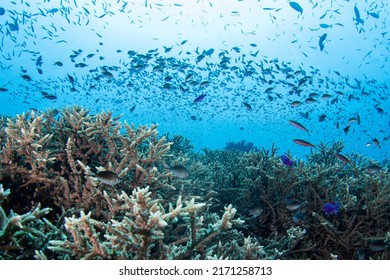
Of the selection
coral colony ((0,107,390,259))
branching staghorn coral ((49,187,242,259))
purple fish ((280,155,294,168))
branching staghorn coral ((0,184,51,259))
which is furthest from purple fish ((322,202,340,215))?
branching staghorn coral ((0,184,51,259))

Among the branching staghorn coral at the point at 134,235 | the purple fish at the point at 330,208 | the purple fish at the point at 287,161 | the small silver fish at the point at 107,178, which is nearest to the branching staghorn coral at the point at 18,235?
the branching staghorn coral at the point at 134,235

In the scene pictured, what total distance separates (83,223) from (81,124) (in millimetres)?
2227

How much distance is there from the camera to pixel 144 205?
1921mm

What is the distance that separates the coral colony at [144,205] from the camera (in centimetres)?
211

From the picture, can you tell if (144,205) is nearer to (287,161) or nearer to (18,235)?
(18,235)

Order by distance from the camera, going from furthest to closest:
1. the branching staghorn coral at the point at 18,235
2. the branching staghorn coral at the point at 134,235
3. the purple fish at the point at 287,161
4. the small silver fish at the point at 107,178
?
the purple fish at the point at 287,161, the small silver fish at the point at 107,178, the branching staghorn coral at the point at 18,235, the branching staghorn coral at the point at 134,235

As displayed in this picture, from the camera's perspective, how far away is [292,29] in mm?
41156

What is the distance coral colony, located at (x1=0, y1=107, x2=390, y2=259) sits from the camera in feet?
6.93

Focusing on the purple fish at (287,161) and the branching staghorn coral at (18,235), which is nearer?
the branching staghorn coral at (18,235)

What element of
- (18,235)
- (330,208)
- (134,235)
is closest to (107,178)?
(18,235)

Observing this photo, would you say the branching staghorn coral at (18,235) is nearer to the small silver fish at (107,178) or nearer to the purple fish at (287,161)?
the small silver fish at (107,178)
